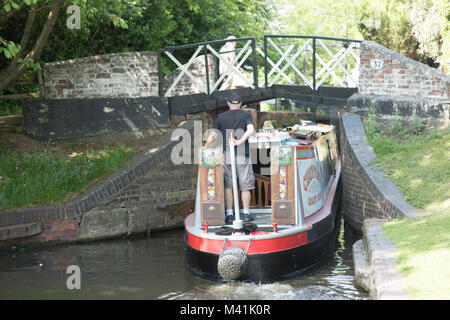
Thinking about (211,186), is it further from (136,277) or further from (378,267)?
(378,267)

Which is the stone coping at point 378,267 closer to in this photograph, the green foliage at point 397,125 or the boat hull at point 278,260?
the boat hull at point 278,260

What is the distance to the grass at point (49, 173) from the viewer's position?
10516 mm

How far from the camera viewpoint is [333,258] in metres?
9.82

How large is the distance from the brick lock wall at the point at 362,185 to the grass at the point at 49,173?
15.0ft

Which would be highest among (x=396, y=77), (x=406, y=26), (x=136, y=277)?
(x=406, y=26)

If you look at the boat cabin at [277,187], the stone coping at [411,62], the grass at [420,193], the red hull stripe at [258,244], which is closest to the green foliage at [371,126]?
the grass at [420,193]

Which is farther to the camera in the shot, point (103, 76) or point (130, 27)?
point (130, 27)

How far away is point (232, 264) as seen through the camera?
780 cm

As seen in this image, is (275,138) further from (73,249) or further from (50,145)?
(50,145)

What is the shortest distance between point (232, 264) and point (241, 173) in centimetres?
154

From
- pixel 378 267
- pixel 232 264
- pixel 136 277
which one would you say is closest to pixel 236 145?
pixel 232 264

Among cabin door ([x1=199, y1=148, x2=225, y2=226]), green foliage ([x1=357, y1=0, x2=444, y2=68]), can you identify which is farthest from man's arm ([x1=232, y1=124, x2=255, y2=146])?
green foliage ([x1=357, y1=0, x2=444, y2=68])

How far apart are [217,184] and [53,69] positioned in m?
6.18
